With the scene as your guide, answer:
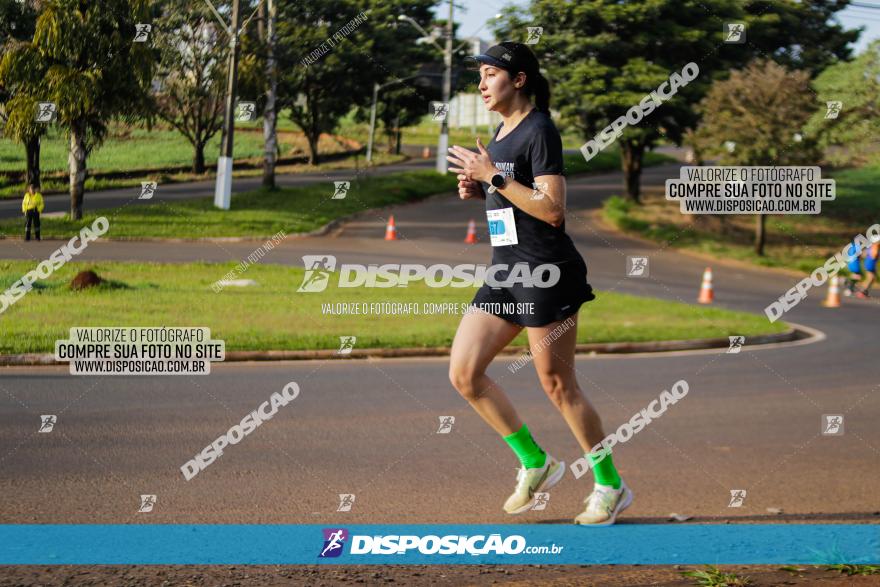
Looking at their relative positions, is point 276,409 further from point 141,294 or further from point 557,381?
point 141,294

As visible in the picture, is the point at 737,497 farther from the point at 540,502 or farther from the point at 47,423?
the point at 47,423

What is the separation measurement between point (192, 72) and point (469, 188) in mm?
14330

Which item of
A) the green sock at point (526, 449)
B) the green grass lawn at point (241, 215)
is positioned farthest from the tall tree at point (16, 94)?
the green sock at point (526, 449)

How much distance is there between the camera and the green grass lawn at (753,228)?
33625mm

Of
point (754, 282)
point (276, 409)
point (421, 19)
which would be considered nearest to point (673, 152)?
point (421, 19)

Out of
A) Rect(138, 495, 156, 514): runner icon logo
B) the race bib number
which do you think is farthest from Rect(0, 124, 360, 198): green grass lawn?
the race bib number

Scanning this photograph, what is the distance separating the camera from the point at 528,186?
495 cm

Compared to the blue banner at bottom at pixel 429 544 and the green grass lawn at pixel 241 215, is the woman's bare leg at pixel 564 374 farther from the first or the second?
the green grass lawn at pixel 241 215

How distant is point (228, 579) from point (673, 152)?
2947 inches

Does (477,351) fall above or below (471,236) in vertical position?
above

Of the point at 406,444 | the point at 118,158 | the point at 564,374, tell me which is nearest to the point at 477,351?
the point at 564,374

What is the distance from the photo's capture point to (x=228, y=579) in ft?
13.7

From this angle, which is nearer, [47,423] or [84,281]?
[47,423]

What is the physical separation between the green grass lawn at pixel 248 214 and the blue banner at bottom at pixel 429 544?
38.6 ft
